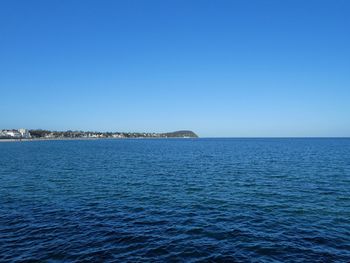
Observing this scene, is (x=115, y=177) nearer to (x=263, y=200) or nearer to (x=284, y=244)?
(x=263, y=200)

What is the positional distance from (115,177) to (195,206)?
2289cm

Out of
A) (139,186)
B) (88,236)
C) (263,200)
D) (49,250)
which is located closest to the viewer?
(49,250)

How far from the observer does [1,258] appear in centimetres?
1556

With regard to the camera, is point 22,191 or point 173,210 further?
point 22,191

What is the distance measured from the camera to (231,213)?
24641 mm

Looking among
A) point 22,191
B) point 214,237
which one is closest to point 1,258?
point 214,237

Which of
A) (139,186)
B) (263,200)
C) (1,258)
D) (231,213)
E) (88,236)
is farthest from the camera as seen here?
(139,186)

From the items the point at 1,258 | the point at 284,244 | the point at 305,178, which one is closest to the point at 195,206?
the point at 284,244

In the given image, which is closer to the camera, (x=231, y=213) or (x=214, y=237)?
(x=214, y=237)

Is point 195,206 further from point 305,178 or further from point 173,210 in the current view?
point 305,178

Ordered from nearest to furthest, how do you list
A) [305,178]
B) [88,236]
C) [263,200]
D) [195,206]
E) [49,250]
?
[49,250], [88,236], [195,206], [263,200], [305,178]

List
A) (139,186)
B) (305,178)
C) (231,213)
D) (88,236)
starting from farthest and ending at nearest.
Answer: (305,178)
(139,186)
(231,213)
(88,236)

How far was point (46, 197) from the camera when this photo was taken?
30594 millimetres

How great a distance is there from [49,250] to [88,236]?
9.19 ft
